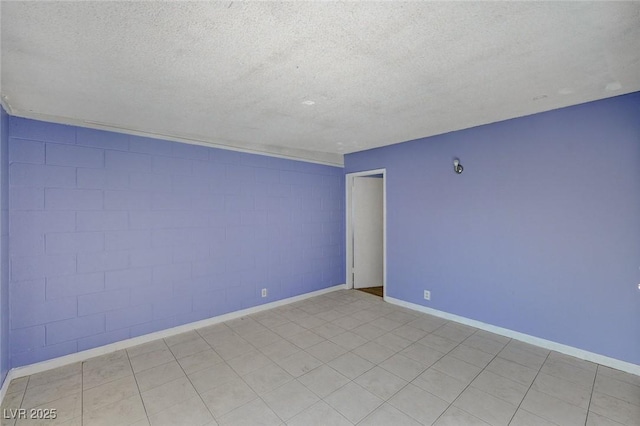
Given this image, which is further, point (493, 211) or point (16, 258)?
point (493, 211)

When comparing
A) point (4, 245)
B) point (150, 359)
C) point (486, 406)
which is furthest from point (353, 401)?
point (4, 245)

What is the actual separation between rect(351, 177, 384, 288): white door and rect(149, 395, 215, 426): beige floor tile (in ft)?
11.4

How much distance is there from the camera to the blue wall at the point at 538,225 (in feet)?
8.14

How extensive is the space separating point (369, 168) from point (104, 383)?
420 cm

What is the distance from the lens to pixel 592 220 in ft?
8.60

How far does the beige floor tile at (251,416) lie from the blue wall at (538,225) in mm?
2673

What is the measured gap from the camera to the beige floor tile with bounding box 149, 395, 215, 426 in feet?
6.26

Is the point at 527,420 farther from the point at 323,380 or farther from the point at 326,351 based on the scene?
the point at 326,351

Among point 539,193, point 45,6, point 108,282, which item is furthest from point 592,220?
point 108,282

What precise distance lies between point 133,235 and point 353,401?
278cm

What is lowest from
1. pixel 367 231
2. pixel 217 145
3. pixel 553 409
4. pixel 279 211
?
pixel 553 409

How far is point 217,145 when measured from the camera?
3.66 metres

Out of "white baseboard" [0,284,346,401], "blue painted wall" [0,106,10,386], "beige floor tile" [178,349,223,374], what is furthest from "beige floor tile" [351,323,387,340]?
"blue painted wall" [0,106,10,386]

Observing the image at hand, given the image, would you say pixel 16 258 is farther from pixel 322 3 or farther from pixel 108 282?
pixel 322 3
